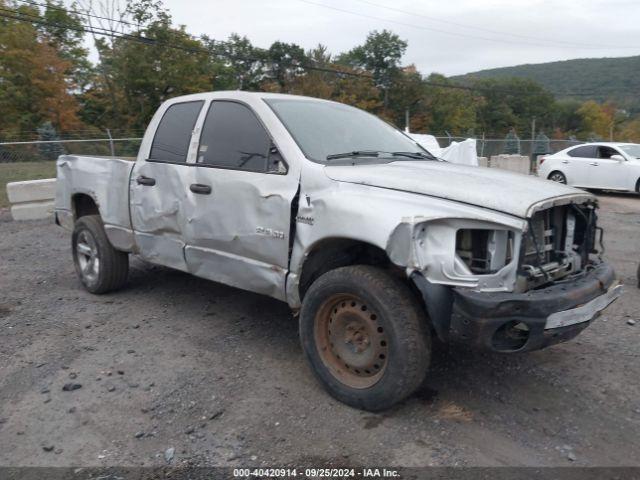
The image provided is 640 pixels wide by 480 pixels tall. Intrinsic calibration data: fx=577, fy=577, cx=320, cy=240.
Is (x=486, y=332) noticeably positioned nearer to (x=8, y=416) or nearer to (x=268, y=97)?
(x=268, y=97)

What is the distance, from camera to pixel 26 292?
6164 millimetres

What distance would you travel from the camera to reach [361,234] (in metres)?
3.38

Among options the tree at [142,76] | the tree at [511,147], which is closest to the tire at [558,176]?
the tree at [511,147]

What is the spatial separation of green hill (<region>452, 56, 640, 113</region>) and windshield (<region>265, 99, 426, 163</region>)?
85870 mm

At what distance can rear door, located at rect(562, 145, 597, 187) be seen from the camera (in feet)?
53.7

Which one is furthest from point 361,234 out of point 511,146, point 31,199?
point 511,146

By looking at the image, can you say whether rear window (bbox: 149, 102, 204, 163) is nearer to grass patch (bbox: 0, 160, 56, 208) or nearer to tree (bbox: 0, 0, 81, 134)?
grass patch (bbox: 0, 160, 56, 208)

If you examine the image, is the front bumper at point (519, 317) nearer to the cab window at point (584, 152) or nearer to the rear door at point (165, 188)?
the rear door at point (165, 188)

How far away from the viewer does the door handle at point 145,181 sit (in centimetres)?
499

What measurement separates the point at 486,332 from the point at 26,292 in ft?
16.7

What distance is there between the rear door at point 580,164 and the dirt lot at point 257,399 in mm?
12039

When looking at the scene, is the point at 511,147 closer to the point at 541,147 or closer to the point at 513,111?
the point at 541,147

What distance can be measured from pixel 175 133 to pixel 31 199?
754cm

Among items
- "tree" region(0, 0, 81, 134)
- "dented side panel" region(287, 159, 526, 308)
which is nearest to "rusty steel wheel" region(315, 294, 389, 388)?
"dented side panel" region(287, 159, 526, 308)
